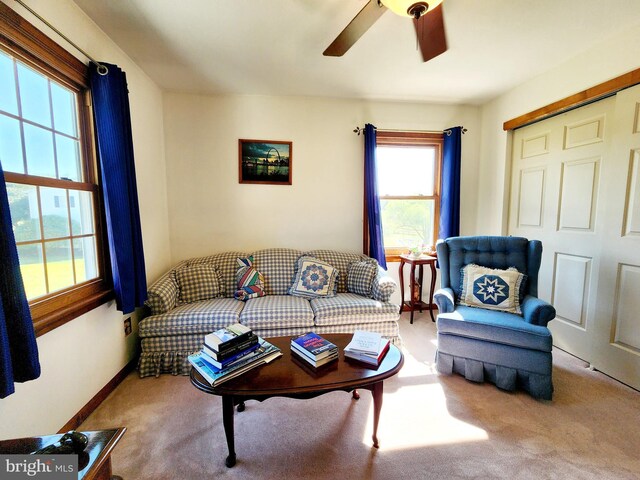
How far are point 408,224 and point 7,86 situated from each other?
338cm

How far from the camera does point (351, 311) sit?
2.30 m

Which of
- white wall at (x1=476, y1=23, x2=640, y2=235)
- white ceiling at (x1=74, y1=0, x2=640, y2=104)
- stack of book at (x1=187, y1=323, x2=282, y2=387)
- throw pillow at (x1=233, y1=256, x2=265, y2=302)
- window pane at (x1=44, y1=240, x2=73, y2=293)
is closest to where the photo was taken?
stack of book at (x1=187, y1=323, x2=282, y2=387)

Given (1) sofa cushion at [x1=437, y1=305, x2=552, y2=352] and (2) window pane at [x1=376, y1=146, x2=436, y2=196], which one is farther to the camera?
(2) window pane at [x1=376, y1=146, x2=436, y2=196]

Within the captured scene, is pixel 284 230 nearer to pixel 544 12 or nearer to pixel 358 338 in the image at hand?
pixel 358 338

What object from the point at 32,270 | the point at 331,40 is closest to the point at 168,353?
the point at 32,270

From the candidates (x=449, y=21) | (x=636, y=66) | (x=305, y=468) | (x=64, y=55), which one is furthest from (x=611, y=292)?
(x=64, y=55)

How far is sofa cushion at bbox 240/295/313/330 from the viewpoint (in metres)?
2.16

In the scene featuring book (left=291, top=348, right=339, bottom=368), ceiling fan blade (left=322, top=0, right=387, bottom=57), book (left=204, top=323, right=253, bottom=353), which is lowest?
book (left=291, top=348, right=339, bottom=368)

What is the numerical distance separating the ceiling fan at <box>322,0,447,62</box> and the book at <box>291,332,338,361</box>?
1698mm

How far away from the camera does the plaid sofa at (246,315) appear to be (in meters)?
2.10

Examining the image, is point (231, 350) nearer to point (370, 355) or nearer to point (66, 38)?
point (370, 355)

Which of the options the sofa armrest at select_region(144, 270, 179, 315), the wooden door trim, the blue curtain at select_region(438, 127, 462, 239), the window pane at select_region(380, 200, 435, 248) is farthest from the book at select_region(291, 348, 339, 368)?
the wooden door trim

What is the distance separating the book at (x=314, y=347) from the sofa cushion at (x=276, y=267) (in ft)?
3.86

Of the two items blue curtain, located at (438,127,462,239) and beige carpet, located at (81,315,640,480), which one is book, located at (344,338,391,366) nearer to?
beige carpet, located at (81,315,640,480)
